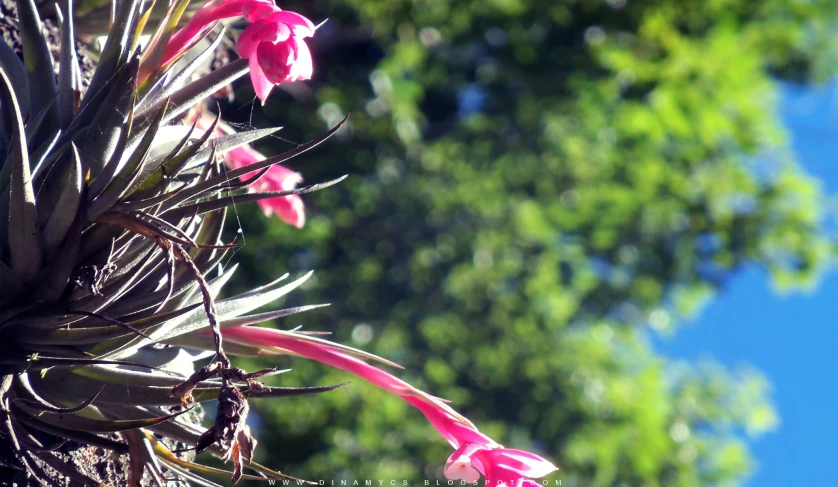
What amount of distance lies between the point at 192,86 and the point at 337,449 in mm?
3661

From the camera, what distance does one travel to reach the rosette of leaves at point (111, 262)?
3.68 ft

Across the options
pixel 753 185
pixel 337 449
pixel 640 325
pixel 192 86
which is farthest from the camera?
pixel 640 325

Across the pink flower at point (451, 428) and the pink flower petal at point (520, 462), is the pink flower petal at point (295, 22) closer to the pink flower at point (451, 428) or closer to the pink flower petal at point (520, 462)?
the pink flower at point (451, 428)

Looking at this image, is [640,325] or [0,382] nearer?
[0,382]

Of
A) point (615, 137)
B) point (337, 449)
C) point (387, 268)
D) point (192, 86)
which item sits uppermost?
point (615, 137)

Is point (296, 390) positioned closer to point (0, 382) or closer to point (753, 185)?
point (0, 382)

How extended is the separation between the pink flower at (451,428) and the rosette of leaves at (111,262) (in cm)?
7

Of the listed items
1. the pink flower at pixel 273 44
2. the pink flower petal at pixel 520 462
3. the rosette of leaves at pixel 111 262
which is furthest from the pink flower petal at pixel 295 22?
the pink flower petal at pixel 520 462

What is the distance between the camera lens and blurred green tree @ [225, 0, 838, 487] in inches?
191

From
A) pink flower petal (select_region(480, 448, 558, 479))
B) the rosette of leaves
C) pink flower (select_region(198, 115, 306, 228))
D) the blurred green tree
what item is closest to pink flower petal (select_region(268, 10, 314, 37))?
the rosette of leaves

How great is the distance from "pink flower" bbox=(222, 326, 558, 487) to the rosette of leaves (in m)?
0.07

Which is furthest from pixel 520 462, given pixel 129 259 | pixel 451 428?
pixel 129 259

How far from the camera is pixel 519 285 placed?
21.2 ft

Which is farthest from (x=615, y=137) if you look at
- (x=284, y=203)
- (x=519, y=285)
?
(x=284, y=203)
